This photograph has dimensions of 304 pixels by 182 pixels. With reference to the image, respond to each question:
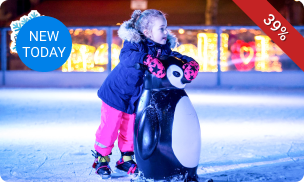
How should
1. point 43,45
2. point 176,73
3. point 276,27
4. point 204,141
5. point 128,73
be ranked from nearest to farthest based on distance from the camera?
point 176,73 < point 128,73 < point 204,141 < point 43,45 < point 276,27

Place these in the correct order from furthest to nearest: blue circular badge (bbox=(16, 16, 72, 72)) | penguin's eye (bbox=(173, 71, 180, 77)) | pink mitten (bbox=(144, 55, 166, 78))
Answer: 1. blue circular badge (bbox=(16, 16, 72, 72))
2. penguin's eye (bbox=(173, 71, 180, 77))
3. pink mitten (bbox=(144, 55, 166, 78))

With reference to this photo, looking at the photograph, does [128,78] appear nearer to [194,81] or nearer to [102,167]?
[102,167]

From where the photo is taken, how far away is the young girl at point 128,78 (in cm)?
281

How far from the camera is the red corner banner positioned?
11492 millimetres

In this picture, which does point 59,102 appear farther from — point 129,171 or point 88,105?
point 129,171

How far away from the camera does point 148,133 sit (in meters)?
2.62

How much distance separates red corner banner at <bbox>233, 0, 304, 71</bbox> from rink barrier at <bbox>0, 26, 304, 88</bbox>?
343 millimetres

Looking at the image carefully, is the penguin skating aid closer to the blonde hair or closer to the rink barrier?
the blonde hair

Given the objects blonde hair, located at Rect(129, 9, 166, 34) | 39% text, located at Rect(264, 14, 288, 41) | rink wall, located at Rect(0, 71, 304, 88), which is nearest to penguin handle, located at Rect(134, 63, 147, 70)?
blonde hair, located at Rect(129, 9, 166, 34)

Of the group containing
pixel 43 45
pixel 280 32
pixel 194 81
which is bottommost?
pixel 194 81

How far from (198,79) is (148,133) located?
9730 millimetres

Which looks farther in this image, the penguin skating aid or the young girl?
the young girl

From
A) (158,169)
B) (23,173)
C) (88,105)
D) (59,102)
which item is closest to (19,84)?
(59,102)

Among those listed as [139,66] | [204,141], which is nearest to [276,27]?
[204,141]
